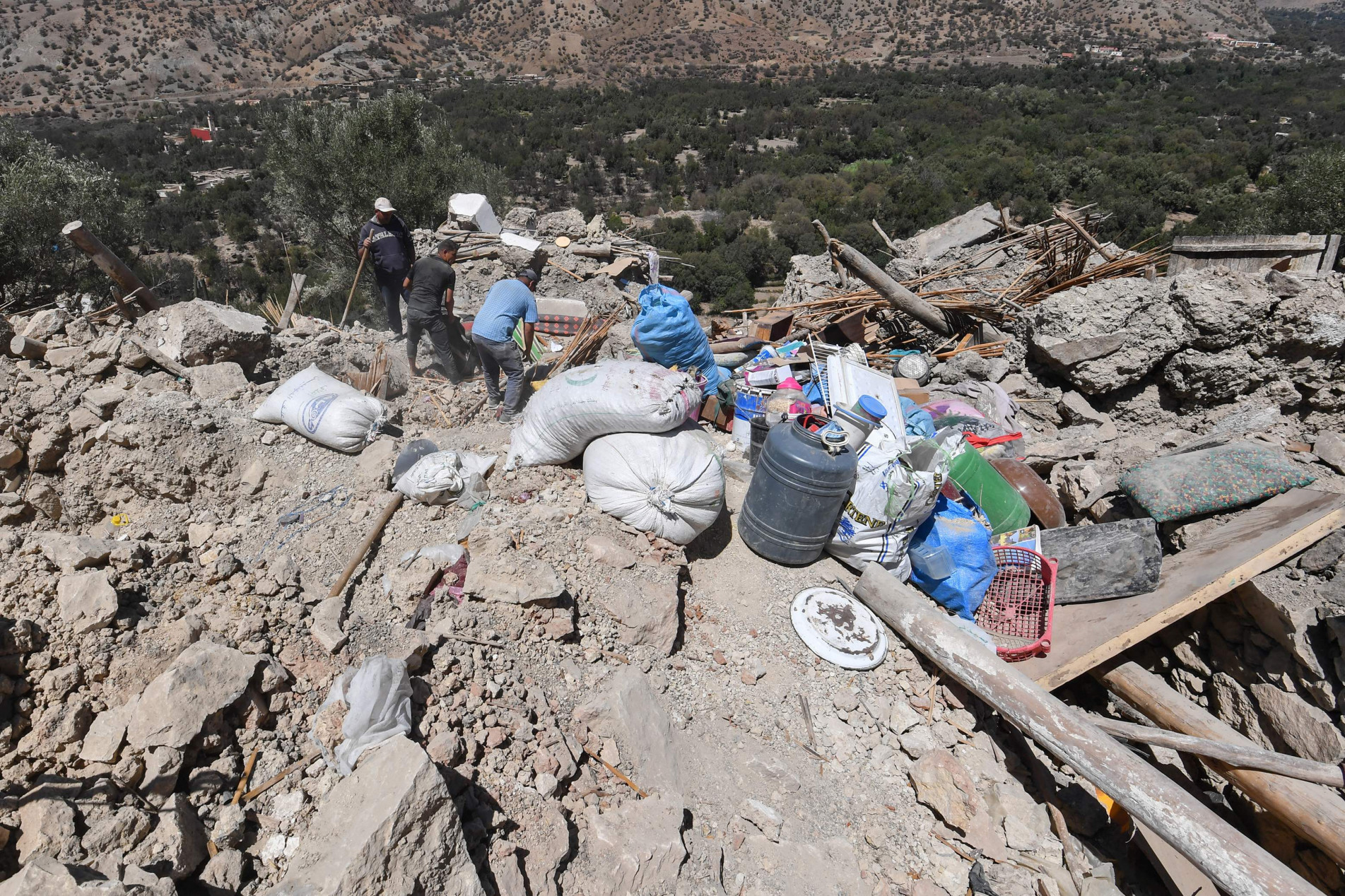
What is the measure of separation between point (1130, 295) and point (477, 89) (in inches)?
1822

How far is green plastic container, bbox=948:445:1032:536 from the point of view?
414cm

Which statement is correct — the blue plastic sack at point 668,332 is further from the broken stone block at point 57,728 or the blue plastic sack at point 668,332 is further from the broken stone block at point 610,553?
the broken stone block at point 57,728

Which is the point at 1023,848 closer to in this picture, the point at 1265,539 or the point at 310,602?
the point at 1265,539

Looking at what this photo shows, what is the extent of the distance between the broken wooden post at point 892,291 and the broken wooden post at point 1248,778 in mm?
3985

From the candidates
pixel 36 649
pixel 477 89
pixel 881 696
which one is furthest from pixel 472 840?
pixel 477 89

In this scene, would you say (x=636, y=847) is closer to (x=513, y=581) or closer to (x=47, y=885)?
(x=513, y=581)

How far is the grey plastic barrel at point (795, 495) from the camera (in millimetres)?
3578

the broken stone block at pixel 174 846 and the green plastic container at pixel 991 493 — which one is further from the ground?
the broken stone block at pixel 174 846

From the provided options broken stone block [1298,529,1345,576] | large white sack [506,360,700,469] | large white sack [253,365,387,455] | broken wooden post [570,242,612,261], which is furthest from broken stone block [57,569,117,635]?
broken wooden post [570,242,612,261]

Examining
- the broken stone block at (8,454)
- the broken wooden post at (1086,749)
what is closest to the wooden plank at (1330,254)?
the broken wooden post at (1086,749)

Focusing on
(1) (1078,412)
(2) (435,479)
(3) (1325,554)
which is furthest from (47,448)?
(1) (1078,412)

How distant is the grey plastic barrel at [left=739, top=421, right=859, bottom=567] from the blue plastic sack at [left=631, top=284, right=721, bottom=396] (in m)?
1.28

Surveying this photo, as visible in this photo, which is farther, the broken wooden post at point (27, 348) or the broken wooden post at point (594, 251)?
the broken wooden post at point (594, 251)

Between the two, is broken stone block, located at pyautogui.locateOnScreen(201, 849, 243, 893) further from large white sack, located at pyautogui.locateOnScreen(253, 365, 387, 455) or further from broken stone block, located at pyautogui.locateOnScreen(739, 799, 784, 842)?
large white sack, located at pyautogui.locateOnScreen(253, 365, 387, 455)
